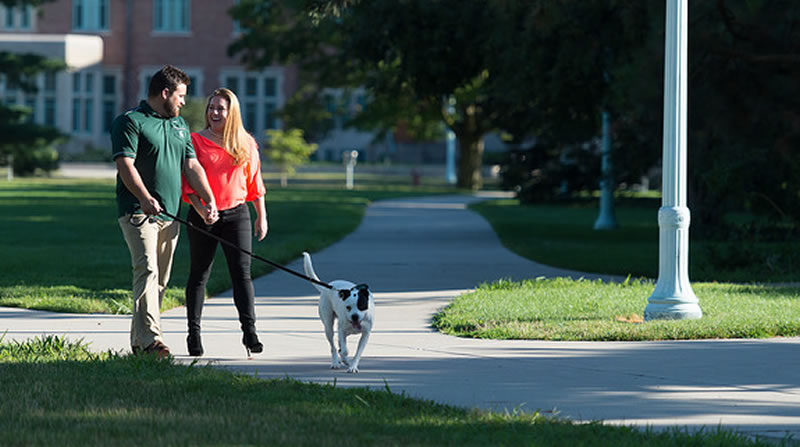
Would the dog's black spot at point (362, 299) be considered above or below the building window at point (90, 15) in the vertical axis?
below

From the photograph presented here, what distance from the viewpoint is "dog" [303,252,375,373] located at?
8312 mm

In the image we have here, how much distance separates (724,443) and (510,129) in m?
36.7

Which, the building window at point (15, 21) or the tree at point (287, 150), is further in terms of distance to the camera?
the building window at point (15, 21)

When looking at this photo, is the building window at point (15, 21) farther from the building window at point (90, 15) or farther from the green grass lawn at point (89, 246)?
the green grass lawn at point (89, 246)

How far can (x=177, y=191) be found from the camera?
888cm

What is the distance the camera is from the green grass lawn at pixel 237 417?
20.0ft

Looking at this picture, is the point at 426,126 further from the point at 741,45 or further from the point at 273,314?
the point at 273,314

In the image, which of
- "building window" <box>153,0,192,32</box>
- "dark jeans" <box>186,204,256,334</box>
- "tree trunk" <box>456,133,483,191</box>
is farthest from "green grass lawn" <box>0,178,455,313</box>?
"building window" <box>153,0,192,32</box>

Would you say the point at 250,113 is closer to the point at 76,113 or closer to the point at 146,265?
the point at 76,113

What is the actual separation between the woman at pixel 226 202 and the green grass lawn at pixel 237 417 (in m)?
1.05

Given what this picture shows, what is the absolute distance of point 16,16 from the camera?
80.2 metres

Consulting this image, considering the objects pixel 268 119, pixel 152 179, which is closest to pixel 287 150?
pixel 268 119

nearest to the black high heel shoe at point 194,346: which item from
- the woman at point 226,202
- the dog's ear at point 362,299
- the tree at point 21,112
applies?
the woman at point 226,202

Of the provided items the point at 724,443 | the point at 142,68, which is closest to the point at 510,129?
the point at 724,443
